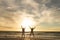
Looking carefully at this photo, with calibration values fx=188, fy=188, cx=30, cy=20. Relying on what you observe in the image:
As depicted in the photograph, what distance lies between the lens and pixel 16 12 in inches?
144

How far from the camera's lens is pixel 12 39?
11.6 ft

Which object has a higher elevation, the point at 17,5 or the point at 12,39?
the point at 17,5

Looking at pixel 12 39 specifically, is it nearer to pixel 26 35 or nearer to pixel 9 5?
pixel 26 35

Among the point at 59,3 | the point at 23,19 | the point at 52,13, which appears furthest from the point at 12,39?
the point at 59,3

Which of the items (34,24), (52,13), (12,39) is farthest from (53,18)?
(12,39)

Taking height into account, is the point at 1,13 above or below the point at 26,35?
above

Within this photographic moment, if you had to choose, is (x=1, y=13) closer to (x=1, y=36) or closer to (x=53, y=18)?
(x=1, y=36)

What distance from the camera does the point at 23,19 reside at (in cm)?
364

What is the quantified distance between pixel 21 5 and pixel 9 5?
0.24 m

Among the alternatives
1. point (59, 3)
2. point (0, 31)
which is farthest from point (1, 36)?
point (59, 3)

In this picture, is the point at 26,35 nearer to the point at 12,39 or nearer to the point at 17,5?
the point at 12,39

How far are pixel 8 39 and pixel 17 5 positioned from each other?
26.9 inches

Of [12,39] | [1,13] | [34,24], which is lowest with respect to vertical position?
[12,39]

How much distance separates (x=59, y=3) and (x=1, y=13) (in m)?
1.15
